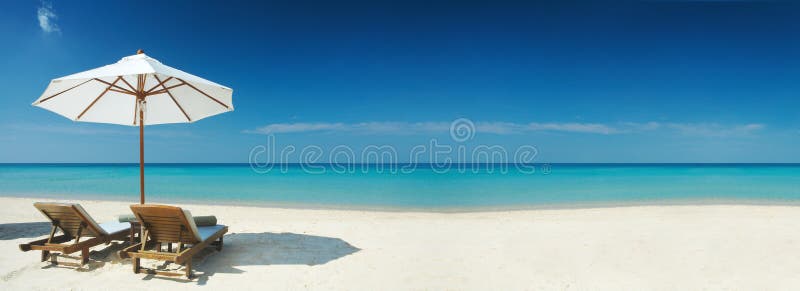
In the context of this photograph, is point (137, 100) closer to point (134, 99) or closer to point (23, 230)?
point (134, 99)

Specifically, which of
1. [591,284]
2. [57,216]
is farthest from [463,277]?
[57,216]

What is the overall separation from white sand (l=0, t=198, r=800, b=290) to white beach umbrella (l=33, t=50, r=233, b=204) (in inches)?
56.9

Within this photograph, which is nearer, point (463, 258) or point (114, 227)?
point (114, 227)

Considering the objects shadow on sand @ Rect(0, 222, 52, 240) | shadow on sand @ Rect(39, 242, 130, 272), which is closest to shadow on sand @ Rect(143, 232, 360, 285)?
shadow on sand @ Rect(39, 242, 130, 272)

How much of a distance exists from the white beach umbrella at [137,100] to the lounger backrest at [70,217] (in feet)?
1.76

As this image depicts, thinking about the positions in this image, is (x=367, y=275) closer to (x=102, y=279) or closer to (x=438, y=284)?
(x=438, y=284)

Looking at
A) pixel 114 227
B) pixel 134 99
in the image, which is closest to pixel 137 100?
pixel 134 99

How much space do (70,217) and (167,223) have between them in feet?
4.42

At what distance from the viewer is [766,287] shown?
3760 mm

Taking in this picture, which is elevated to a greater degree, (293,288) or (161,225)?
(161,225)

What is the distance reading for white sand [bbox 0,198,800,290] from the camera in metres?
3.82

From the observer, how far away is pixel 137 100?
5.52 m

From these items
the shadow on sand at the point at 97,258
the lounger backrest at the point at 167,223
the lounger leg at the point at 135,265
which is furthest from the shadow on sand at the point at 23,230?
the lounger backrest at the point at 167,223

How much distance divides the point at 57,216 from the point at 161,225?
4.62ft
